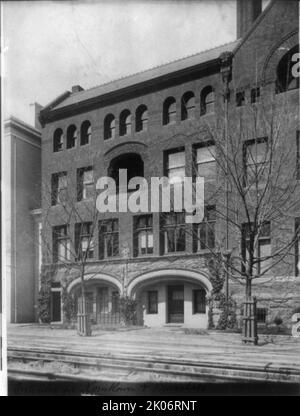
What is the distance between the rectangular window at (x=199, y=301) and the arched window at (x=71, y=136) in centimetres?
498

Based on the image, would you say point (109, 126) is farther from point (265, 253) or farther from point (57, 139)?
point (265, 253)

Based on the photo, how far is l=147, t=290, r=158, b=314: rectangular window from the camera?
10544mm

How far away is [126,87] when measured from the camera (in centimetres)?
1026

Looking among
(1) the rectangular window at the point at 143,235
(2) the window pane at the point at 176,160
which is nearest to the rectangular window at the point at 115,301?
(1) the rectangular window at the point at 143,235

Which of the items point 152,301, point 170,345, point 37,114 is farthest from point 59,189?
point 170,345

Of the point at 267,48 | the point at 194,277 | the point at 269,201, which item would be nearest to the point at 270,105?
the point at 267,48

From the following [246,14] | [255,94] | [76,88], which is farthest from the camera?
[255,94]

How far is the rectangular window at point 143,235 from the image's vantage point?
1002 centimetres

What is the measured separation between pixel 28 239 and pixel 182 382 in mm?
5079

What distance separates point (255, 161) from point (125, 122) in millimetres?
3459

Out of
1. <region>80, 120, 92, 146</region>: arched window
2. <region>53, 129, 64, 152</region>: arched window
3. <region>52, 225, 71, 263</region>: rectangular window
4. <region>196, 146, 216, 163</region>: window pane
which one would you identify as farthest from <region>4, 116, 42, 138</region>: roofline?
<region>196, 146, 216, 163</region>: window pane

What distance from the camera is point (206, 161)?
988cm

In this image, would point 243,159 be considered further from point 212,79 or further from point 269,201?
point 212,79
